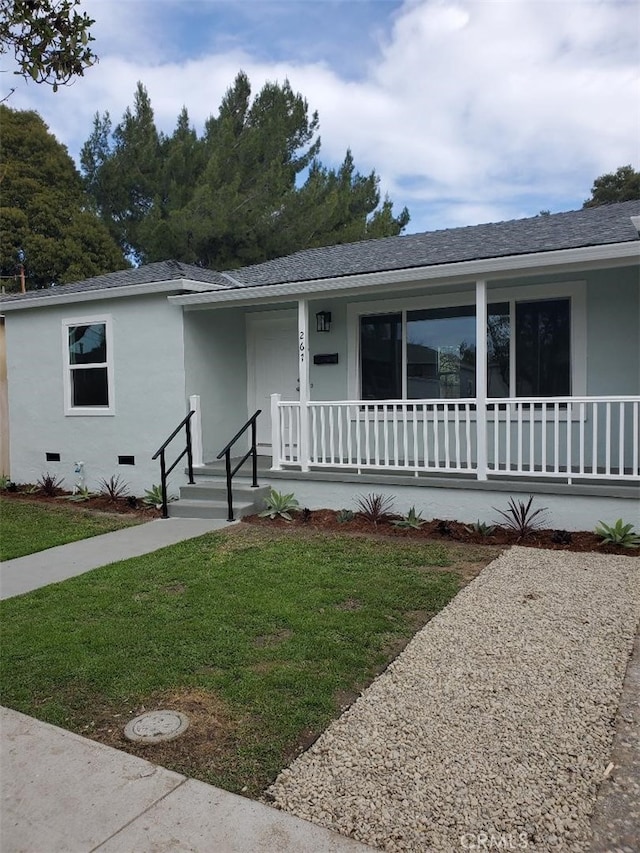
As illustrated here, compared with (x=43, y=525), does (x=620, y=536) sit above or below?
above

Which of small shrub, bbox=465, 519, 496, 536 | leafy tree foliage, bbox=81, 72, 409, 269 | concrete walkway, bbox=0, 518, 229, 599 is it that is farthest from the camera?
leafy tree foliage, bbox=81, 72, 409, 269

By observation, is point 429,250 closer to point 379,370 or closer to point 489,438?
point 379,370

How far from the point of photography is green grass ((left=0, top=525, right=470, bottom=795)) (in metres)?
2.92

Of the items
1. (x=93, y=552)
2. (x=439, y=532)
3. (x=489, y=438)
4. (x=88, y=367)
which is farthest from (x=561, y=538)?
(x=88, y=367)

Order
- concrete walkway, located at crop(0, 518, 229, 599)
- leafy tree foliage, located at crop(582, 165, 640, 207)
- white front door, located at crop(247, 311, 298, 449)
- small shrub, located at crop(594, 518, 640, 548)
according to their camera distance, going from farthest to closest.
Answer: leafy tree foliage, located at crop(582, 165, 640, 207) → white front door, located at crop(247, 311, 298, 449) → small shrub, located at crop(594, 518, 640, 548) → concrete walkway, located at crop(0, 518, 229, 599)

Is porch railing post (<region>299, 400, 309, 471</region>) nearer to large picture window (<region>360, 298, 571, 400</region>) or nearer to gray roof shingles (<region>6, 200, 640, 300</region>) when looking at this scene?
large picture window (<region>360, 298, 571, 400</region>)

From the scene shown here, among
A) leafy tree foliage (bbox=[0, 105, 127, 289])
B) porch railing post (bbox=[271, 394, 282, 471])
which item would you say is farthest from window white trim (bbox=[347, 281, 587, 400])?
leafy tree foliage (bbox=[0, 105, 127, 289])

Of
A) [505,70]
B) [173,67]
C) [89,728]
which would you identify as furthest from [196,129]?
[89,728]

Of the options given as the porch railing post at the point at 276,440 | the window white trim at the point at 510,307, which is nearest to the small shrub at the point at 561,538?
the window white trim at the point at 510,307

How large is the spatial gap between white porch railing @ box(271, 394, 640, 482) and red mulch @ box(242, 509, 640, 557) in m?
0.64

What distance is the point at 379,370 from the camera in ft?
29.3

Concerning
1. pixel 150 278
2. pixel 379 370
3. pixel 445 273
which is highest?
pixel 150 278

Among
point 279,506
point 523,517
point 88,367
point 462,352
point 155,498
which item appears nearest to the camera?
point 523,517

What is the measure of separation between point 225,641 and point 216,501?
14.3ft
